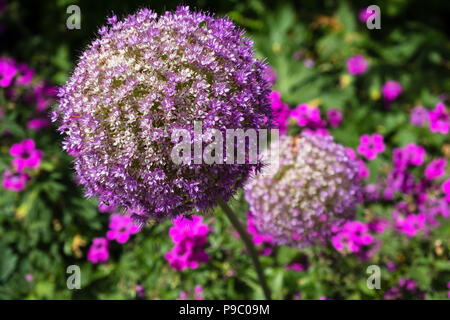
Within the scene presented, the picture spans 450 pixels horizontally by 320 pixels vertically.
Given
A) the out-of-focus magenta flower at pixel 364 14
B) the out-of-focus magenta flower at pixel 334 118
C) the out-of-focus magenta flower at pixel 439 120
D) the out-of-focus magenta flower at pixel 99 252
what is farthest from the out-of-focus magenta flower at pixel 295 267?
the out-of-focus magenta flower at pixel 364 14

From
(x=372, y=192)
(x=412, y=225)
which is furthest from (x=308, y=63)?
(x=412, y=225)

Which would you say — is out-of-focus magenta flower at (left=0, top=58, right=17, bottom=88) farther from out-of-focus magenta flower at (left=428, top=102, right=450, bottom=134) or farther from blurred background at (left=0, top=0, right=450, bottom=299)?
out-of-focus magenta flower at (left=428, top=102, right=450, bottom=134)

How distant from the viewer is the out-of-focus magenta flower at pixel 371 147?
137 inches

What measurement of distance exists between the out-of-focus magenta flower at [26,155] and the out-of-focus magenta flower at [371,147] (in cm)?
280

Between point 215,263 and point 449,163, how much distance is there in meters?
2.50

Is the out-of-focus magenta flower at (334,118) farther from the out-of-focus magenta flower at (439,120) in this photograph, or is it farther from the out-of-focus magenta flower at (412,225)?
the out-of-focus magenta flower at (412,225)

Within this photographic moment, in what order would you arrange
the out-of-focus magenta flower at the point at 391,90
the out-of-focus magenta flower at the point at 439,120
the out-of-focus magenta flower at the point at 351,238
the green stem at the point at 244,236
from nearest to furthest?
the green stem at the point at 244,236 < the out-of-focus magenta flower at the point at 351,238 < the out-of-focus magenta flower at the point at 439,120 < the out-of-focus magenta flower at the point at 391,90

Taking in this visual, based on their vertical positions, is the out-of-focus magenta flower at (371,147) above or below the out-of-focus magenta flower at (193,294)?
above

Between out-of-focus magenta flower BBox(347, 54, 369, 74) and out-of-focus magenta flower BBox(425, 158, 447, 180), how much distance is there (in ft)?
4.70

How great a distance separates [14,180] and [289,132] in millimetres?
2381

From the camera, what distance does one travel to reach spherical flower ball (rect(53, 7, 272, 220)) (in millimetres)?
1770

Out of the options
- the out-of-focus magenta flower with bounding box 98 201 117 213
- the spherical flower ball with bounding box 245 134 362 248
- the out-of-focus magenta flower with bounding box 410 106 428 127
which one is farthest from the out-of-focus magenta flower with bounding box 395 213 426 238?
the out-of-focus magenta flower with bounding box 98 201 117 213
